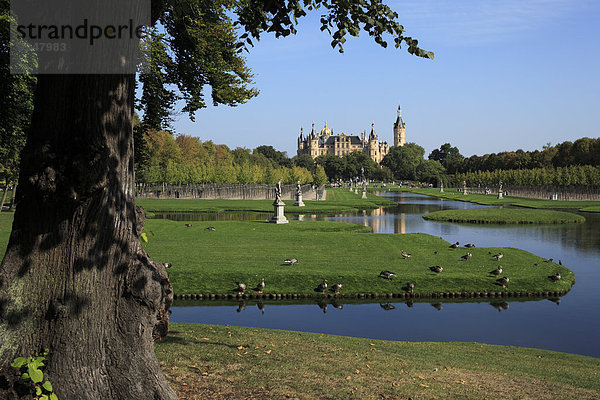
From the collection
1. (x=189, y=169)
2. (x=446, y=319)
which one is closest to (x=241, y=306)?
(x=446, y=319)

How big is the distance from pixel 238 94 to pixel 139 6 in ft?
49.4

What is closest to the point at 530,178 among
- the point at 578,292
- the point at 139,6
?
the point at 578,292

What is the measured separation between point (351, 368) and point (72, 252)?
5218 mm

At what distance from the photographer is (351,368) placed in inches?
343

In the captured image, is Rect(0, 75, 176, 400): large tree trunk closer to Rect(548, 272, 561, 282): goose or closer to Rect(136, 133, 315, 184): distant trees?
Rect(548, 272, 561, 282): goose

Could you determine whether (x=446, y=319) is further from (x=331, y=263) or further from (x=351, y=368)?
(x=351, y=368)

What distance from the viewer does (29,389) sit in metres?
5.16

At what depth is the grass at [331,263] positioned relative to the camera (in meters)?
18.5

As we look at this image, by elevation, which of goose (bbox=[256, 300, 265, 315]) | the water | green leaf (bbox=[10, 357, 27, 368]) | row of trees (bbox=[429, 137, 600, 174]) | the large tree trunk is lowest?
the water

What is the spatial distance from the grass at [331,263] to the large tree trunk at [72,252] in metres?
12.2

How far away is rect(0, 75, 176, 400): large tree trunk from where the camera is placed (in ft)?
16.9

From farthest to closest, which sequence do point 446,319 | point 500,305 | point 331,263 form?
point 331,263 < point 500,305 < point 446,319

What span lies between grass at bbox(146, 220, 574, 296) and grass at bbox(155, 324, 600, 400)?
5947mm

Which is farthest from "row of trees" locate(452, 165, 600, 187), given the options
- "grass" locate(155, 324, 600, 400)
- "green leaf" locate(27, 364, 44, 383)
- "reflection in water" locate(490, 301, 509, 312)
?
"green leaf" locate(27, 364, 44, 383)
